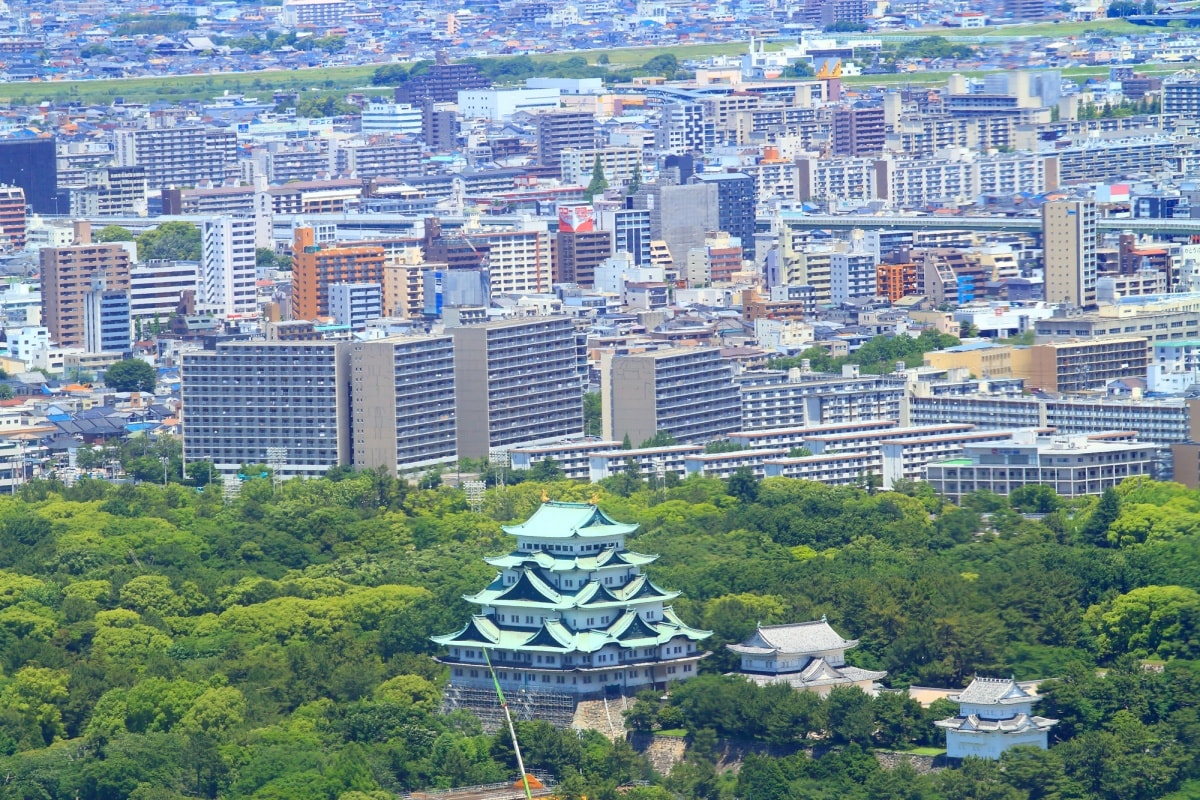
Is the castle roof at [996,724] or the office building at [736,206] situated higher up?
the office building at [736,206]

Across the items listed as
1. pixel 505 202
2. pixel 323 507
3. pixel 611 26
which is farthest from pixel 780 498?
pixel 611 26

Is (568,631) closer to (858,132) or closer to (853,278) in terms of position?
(853,278)

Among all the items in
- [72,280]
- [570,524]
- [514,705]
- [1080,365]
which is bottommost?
[514,705]

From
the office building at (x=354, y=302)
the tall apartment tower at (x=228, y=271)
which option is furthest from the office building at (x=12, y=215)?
the office building at (x=354, y=302)

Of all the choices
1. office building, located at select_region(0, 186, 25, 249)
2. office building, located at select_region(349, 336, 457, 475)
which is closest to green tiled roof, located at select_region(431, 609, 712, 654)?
office building, located at select_region(349, 336, 457, 475)

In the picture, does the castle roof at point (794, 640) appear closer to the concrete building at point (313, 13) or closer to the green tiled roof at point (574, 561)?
the green tiled roof at point (574, 561)

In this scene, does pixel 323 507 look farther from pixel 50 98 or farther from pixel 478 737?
pixel 50 98

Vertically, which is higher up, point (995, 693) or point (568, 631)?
point (568, 631)

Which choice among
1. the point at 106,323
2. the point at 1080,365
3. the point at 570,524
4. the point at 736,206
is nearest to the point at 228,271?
the point at 106,323
